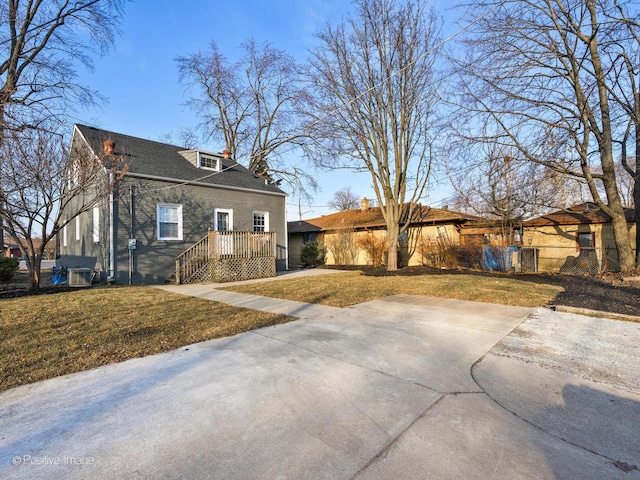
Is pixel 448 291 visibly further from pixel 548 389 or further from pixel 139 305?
pixel 139 305

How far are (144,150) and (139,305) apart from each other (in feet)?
31.1

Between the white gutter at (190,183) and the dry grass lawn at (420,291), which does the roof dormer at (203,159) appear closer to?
the white gutter at (190,183)

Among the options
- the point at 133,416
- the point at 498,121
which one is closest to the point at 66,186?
the point at 133,416

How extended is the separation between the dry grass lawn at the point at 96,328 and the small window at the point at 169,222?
15.4ft

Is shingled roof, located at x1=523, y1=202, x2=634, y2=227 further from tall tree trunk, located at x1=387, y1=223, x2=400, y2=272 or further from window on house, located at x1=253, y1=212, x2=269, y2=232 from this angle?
window on house, located at x1=253, y1=212, x2=269, y2=232

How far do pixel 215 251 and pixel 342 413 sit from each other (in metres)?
10.5

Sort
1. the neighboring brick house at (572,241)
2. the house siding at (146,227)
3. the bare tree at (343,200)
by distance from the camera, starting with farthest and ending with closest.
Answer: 1. the bare tree at (343,200)
2. the neighboring brick house at (572,241)
3. the house siding at (146,227)

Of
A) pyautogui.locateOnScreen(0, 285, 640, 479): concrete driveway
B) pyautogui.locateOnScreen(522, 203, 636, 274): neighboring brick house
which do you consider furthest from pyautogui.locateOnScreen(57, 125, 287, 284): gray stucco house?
pyautogui.locateOnScreen(522, 203, 636, 274): neighboring brick house

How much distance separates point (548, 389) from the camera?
3.02m

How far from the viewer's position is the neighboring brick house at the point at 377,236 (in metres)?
16.6

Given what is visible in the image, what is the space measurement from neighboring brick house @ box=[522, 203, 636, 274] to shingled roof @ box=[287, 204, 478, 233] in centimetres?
351

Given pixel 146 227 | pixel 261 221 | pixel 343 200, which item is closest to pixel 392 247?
pixel 261 221

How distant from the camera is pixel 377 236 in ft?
61.8

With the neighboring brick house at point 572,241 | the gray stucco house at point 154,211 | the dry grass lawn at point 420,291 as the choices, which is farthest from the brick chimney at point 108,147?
the neighboring brick house at point 572,241
